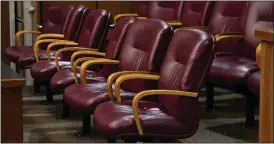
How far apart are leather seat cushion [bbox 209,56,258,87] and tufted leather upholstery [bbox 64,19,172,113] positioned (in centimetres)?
78

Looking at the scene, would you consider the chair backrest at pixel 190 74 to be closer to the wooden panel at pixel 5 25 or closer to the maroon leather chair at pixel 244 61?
the maroon leather chair at pixel 244 61

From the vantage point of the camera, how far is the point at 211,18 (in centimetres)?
465

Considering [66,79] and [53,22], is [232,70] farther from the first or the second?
[53,22]

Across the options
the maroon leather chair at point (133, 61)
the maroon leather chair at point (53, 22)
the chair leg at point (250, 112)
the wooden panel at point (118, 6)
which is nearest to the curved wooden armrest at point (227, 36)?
the chair leg at point (250, 112)

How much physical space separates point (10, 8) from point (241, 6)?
3.08 metres

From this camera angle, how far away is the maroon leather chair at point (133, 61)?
3193mm

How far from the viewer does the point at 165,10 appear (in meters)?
5.77

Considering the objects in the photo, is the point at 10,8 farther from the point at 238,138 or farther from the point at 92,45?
the point at 238,138

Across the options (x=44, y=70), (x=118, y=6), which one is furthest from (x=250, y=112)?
(x=118, y=6)

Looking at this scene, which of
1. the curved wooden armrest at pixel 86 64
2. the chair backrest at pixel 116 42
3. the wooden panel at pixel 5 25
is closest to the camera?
the curved wooden armrest at pixel 86 64

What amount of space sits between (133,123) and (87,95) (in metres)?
0.69

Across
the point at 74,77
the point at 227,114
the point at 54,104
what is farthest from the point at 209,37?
the point at 54,104

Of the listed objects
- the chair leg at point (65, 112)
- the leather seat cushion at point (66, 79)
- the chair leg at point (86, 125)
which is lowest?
the chair leg at point (65, 112)

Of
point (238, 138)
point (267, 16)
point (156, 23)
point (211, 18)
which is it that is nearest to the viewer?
point (156, 23)
